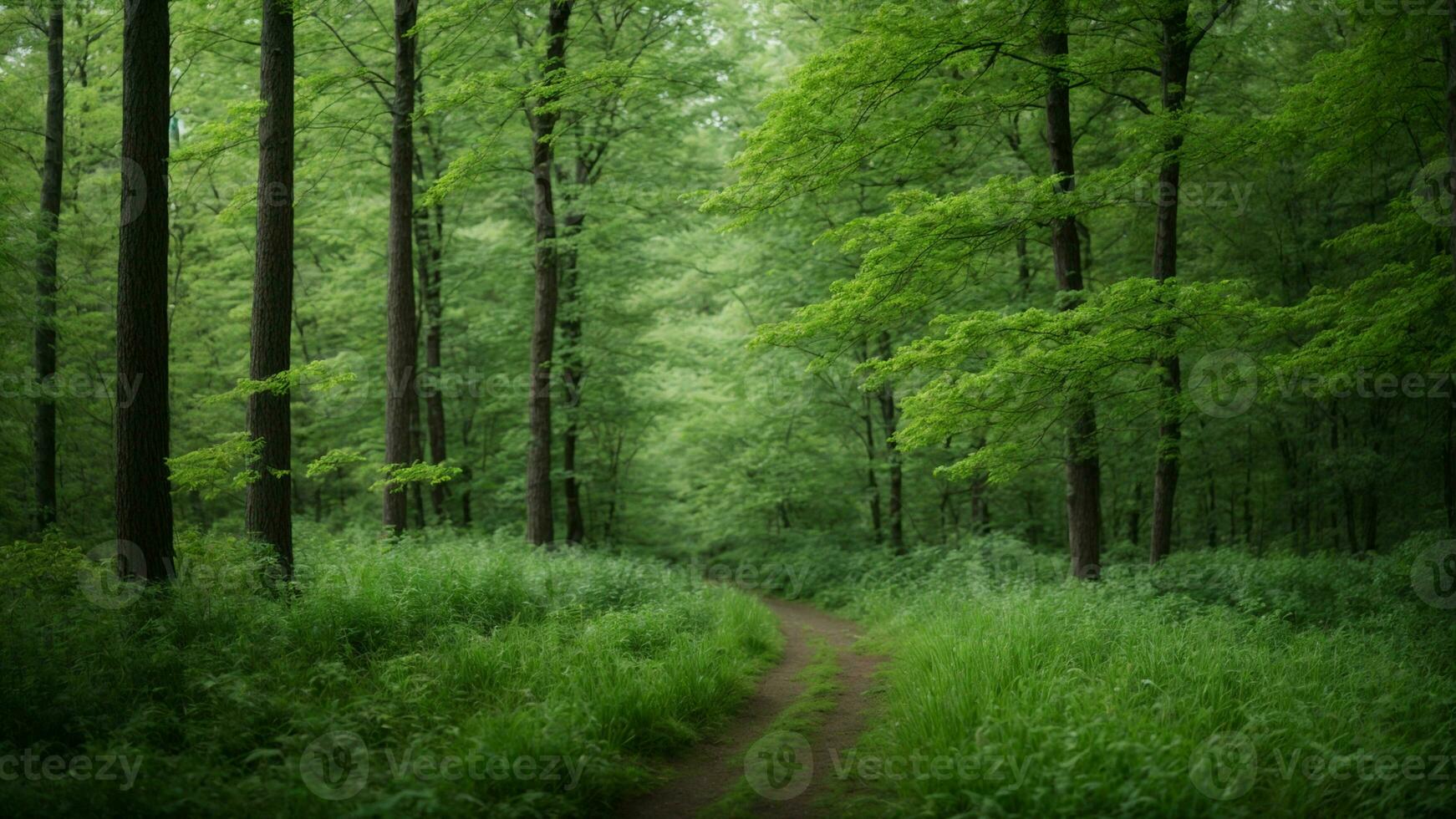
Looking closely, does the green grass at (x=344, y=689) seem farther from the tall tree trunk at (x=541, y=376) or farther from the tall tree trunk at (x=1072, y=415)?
the tall tree trunk at (x=1072, y=415)

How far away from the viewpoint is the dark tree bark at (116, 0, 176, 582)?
6.66 m

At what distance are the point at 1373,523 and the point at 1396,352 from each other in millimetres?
10658

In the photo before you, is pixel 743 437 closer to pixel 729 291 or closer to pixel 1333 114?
pixel 729 291

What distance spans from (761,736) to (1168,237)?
29.0 feet

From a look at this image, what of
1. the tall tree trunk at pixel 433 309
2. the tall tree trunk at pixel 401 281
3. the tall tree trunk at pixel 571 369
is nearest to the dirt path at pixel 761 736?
the tall tree trunk at pixel 401 281

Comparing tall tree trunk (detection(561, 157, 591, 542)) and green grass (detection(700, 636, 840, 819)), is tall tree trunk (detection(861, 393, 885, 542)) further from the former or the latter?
green grass (detection(700, 636, 840, 819))

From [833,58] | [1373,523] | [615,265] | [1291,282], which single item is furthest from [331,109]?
[1373,523]

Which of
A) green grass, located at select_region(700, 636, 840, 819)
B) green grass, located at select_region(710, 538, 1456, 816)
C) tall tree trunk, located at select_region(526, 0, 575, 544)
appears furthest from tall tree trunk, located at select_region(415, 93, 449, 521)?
green grass, located at select_region(710, 538, 1456, 816)

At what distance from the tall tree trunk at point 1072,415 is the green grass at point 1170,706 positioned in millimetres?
668

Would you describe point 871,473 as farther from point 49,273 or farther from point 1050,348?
point 49,273

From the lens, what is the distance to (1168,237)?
1012cm

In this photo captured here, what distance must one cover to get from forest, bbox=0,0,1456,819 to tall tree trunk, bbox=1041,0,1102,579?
71 millimetres

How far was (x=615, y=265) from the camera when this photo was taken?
16719 millimetres

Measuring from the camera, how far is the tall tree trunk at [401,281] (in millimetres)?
10344
